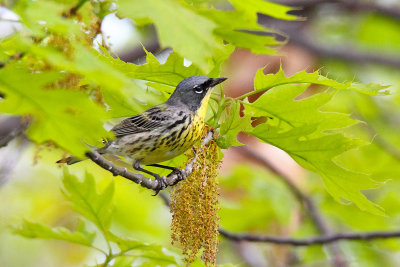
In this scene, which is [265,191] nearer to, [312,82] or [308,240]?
[308,240]

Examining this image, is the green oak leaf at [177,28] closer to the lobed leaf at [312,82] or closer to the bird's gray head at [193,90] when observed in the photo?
the lobed leaf at [312,82]

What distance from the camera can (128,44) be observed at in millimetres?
8125

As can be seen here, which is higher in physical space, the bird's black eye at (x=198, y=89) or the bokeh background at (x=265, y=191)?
the bird's black eye at (x=198, y=89)

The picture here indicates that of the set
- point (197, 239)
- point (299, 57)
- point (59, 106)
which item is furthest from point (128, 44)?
Result: point (59, 106)

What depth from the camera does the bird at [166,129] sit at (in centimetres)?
324

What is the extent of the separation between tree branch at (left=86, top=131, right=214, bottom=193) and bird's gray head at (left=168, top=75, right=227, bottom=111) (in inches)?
15.9

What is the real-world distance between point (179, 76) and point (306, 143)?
652 millimetres

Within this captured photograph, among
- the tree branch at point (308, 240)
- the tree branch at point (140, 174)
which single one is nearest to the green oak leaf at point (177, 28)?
the tree branch at point (140, 174)

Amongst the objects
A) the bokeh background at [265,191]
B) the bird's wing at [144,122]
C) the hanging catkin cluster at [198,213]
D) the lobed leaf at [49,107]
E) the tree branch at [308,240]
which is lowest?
the bokeh background at [265,191]

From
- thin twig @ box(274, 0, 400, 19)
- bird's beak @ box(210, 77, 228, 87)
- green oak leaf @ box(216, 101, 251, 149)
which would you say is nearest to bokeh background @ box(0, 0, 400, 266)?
thin twig @ box(274, 0, 400, 19)

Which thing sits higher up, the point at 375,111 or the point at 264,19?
the point at 264,19

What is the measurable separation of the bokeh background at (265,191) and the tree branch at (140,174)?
1789 millimetres

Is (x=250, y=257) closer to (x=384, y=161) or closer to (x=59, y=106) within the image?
(x=384, y=161)

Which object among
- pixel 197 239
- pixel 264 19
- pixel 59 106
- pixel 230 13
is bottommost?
pixel 264 19
